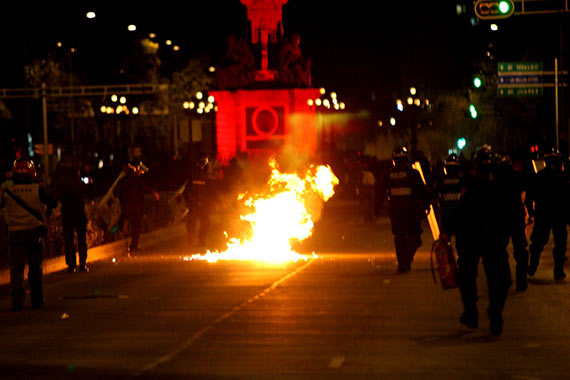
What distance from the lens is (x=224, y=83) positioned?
73.2 m

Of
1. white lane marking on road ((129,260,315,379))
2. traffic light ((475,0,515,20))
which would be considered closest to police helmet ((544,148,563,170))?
white lane marking on road ((129,260,315,379))

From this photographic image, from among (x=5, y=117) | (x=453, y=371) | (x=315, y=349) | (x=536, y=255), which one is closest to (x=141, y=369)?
(x=315, y=349)

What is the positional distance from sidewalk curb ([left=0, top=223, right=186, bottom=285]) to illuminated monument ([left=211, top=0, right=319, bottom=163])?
41.8 metres

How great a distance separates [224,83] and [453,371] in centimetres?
6409

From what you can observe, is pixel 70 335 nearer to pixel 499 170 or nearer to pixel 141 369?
pixel 141 369

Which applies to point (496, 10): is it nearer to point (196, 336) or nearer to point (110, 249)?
point (110, 249)

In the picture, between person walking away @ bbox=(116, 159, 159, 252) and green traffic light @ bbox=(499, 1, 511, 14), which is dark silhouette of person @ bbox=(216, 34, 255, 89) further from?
person walking away @ bbox=(116, 159, 159, 252)

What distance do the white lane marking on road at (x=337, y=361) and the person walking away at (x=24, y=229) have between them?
5.65 m

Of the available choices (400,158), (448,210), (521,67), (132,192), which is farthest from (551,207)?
(521,67)

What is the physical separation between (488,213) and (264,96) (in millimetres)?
61769

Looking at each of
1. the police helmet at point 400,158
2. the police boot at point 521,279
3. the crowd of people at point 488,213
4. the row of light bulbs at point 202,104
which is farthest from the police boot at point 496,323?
the row of light bulbs at point 202,104

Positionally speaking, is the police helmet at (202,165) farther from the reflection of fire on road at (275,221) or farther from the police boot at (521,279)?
the police boot at (521,279)

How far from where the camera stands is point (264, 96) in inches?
2906

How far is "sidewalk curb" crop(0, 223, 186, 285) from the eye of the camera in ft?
67.8
